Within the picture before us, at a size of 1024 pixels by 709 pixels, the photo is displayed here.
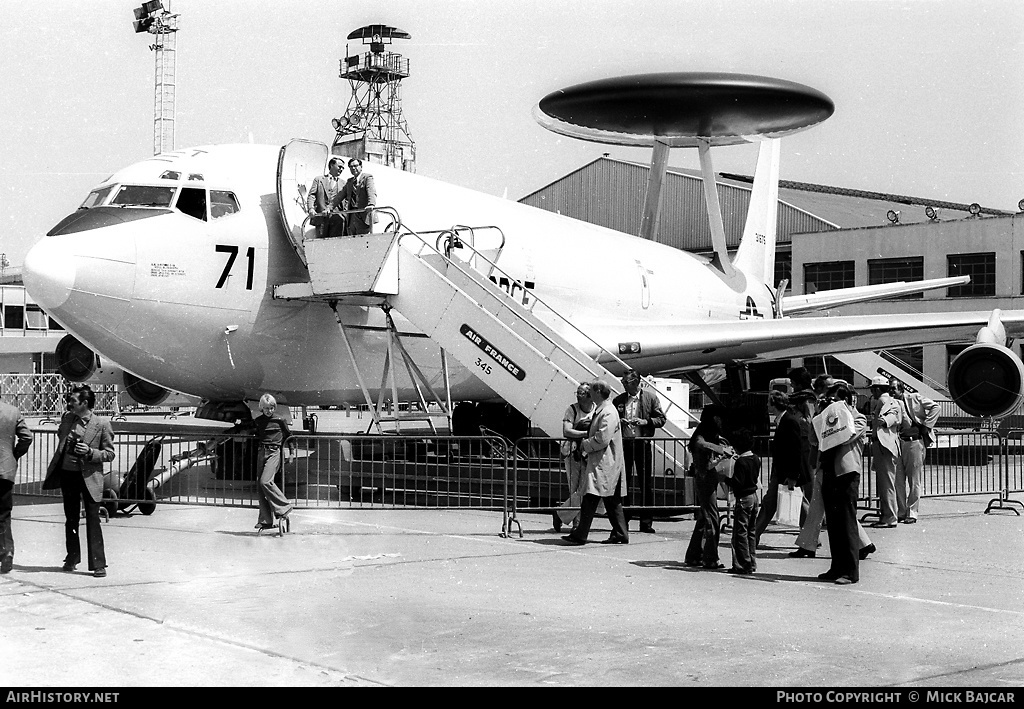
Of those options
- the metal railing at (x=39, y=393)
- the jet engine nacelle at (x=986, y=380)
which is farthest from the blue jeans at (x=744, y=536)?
the metal railing at (x=39, y=393)

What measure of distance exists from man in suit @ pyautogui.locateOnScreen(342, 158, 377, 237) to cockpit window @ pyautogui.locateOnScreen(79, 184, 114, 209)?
2.91 m

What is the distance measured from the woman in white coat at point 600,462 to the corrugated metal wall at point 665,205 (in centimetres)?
3710

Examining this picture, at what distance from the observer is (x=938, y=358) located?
39.7 metres

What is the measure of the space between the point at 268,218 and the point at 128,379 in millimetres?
6037

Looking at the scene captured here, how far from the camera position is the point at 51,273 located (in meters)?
13.0

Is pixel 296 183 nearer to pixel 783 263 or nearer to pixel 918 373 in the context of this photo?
pixel 918 373

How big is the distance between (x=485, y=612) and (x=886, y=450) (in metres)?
7.28

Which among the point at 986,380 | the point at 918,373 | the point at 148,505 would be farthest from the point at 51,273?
the point at 918,373

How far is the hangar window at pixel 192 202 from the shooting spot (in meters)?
14.3

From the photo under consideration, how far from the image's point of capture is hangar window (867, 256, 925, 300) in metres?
40.5

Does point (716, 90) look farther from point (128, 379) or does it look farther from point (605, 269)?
point (128, 379)

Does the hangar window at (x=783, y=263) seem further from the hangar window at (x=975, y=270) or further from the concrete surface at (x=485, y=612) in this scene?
the concrete surface at (x=485, y=612)

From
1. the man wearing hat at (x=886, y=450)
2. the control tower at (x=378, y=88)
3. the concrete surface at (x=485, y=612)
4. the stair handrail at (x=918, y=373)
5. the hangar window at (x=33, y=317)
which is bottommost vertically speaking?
the concrete surface at (x=485, y=612)
